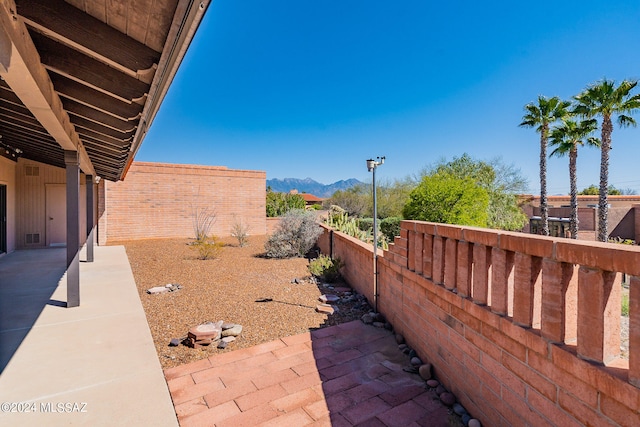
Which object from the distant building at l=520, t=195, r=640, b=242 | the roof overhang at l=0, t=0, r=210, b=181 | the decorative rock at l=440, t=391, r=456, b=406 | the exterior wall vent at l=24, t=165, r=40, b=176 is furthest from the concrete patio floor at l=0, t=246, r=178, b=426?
the distant building at l=520, t=195, r=640, b=242

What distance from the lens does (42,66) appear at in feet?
9.05

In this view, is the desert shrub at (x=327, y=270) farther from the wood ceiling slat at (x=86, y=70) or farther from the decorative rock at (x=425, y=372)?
the wood ceiling slat at (x=86, y=70)

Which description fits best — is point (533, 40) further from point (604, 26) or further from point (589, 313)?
point (589, 313)

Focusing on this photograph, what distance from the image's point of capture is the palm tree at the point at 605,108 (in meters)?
15.0

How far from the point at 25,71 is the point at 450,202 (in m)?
8.70

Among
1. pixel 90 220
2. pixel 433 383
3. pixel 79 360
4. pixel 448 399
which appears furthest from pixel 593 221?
pixel 90 220

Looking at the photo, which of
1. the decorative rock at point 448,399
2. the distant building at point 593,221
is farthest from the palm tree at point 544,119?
the decorative rock at point 448,399

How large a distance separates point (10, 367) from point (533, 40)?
14.6 meters

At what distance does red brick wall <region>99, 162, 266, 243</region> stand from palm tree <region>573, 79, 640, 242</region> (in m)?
17.4

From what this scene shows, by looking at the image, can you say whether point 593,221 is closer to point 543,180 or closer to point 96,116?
point 543,180

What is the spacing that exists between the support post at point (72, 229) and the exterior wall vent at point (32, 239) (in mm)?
9034

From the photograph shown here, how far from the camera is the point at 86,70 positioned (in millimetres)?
2854

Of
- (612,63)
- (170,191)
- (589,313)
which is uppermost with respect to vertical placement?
(612,63)

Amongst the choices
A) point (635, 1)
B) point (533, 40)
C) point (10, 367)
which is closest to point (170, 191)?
point (10, 367)
